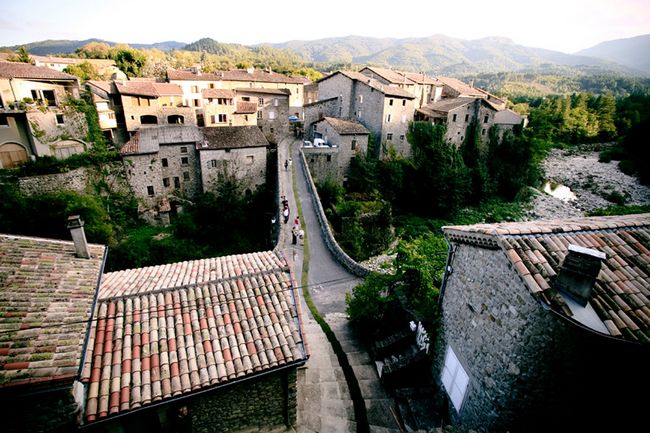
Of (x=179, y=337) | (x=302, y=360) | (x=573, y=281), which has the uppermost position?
(x=573, y=281)

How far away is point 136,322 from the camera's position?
8.32 m

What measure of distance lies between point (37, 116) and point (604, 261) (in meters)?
38.9

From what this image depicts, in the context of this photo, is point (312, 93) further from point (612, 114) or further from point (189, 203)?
point (612, 114)

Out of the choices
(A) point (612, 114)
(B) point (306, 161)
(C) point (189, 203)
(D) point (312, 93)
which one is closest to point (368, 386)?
(B) point (306, 161)

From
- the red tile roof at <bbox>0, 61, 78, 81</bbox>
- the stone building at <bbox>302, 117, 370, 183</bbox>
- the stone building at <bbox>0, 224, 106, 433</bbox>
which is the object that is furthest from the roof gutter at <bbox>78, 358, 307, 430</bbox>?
the red tile roof at <bbox>0, 61, 78, 81</bbox>

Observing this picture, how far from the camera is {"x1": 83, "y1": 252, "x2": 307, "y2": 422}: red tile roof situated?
7.13 metres

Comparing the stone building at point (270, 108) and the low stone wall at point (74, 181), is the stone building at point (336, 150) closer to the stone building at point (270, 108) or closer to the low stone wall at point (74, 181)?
the stone building at point (270, 108)

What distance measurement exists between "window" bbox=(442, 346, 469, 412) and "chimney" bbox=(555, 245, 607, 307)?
403 centimetres

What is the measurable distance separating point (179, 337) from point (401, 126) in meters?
36.2

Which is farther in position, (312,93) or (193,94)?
(312,93)

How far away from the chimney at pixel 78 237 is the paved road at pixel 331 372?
26.1ft

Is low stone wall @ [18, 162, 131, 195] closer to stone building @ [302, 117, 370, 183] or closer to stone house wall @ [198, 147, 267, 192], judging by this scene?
stone house wall @ [198, 147, 267, 192]

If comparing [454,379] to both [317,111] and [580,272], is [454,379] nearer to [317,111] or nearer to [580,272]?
[580,272]

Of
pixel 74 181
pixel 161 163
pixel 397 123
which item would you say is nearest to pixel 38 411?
pixel 161 163
